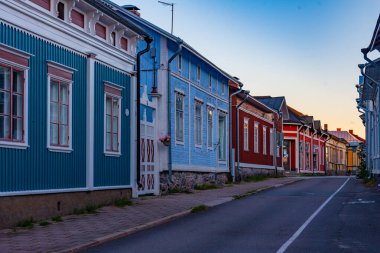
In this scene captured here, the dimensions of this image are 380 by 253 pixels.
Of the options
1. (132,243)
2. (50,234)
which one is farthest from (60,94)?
(132,243)

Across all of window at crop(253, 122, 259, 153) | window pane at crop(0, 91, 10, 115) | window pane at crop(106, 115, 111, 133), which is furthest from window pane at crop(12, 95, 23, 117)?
window at crop(253, 122, 259, 153)

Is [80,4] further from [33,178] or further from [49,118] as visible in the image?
[33,178]

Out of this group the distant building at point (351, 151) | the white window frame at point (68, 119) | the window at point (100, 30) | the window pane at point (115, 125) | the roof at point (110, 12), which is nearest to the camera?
the white window frame at point (68, 119)

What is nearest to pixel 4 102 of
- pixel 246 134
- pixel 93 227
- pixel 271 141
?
pixel 93 227

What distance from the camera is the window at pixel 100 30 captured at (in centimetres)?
1668

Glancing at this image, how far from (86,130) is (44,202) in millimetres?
2905

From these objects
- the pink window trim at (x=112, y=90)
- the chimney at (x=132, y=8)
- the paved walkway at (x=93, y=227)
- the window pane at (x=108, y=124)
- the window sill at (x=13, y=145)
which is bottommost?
the paved walkway at (x=93, y=227)

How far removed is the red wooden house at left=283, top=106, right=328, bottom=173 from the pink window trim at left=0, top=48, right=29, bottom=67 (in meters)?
45.7

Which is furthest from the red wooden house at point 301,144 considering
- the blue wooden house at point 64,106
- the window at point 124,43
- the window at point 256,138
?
the blue wooden house at point 64,106

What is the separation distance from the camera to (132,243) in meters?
10.8

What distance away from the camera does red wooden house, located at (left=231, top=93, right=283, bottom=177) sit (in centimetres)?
3566

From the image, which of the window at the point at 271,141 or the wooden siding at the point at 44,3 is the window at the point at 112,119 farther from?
the window at the point at 271,141

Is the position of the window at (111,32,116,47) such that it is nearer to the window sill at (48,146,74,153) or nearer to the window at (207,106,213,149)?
the window sill at (48,146,74,153)

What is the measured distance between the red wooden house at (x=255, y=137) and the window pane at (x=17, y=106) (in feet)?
75.1
